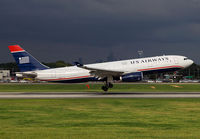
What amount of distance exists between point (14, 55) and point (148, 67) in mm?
21958

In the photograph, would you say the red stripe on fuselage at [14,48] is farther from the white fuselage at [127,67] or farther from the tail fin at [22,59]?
the white fuselage at [127,67]

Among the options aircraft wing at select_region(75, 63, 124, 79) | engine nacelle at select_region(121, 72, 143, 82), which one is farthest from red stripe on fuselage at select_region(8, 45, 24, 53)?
engine nacelle at select_region(121, 72, 143, 82)

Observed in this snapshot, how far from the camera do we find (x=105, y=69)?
40.5 meters

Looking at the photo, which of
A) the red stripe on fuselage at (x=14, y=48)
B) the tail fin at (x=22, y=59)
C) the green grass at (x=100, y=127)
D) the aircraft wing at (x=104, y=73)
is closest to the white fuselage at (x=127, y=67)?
the aircraft wing at (x=104, y=73)

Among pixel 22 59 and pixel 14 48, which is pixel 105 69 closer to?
pixel 22 59

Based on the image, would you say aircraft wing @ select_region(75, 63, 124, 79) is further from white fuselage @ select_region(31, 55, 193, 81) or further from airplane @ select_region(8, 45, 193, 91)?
white fuselage @ select_region(31, 55, 193, 81)

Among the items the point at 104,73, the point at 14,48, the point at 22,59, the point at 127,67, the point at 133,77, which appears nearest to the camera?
the point at 133,77

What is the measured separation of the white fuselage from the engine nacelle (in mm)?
940

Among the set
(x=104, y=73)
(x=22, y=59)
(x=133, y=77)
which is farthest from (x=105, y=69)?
(x=22, y=59)

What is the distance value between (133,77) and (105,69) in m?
4.39

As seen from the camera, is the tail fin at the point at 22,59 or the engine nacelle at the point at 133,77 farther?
the tail fin at the point at 22,59

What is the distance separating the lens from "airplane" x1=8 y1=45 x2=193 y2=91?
136ft

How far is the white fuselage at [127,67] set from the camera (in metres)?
42.0

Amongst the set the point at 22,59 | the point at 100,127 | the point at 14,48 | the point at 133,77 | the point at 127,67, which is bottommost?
the point at 100,127
